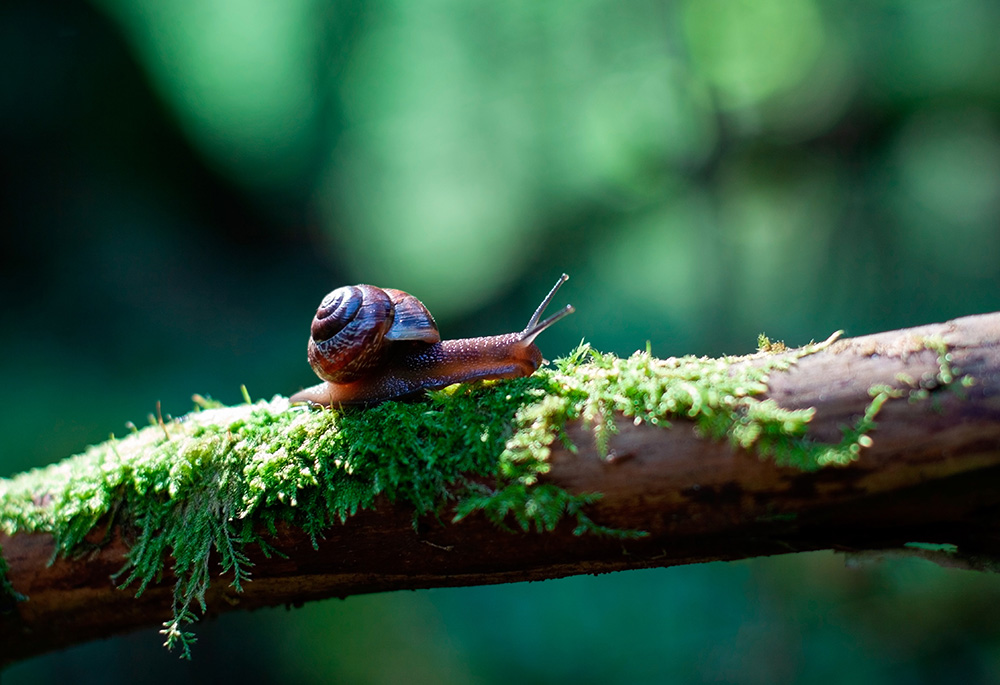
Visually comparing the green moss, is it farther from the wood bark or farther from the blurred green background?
the blurred green background

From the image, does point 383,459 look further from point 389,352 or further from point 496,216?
point 496,216

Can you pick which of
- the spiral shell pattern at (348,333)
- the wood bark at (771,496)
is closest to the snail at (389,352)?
the spiral shell pattern at (348,333)

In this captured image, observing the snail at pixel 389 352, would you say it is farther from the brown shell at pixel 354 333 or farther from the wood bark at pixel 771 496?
the wood bark at pixel 771 496

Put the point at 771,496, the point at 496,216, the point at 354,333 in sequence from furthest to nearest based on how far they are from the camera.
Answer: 1. the point at 496,216
2. the point at 354,333
3. the point at 771,496

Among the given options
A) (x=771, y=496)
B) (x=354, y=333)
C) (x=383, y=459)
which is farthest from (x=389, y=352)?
(x=771, y=496)

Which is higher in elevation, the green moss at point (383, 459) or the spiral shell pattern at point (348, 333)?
the spiral shell pattern at point (348, 333)

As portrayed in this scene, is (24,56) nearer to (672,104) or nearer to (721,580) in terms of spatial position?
(672,104)
